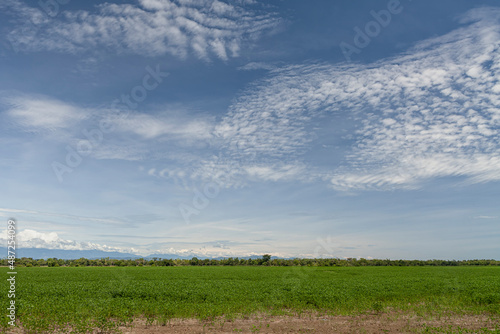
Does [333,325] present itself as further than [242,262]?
No

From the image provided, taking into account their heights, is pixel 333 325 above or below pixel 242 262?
above

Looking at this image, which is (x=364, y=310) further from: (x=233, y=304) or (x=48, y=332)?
(x=48, y=332)

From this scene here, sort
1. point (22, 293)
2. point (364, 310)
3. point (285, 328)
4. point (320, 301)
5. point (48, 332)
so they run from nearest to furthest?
point (48, 332) < point (285, 328) < point (364, 310) < point (320, 301) < point (22, 293)

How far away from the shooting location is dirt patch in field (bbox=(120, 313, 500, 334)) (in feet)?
47.5

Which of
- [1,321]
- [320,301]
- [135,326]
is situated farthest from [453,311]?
[1,321]

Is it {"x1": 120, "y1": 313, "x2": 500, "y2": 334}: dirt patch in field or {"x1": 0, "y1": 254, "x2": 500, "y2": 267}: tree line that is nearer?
{"x1": 120, "y1": 313, "x2": 500, "y2": 334}: dirt patch in field

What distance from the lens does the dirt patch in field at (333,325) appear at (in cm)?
1448

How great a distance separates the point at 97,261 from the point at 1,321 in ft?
495

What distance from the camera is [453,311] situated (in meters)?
19.0

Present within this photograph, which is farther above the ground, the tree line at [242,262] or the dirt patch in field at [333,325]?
the dirt patch in field at [333,325]

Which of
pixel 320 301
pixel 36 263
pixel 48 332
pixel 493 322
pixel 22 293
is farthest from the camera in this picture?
pixel 36 263

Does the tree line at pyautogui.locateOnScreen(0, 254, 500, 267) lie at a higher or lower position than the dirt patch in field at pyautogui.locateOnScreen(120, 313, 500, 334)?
lower

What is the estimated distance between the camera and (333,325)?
51.2 feet

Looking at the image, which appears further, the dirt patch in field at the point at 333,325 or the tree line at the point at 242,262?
the tree line at the point at 242,262
